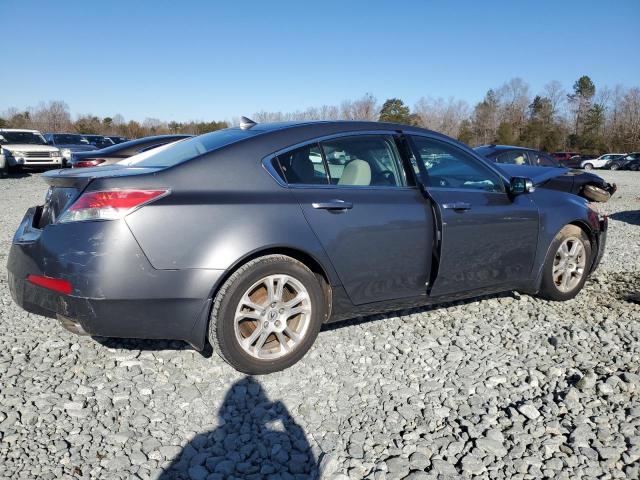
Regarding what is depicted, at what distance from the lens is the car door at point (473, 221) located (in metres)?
3.82

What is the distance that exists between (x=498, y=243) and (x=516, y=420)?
5.48ft

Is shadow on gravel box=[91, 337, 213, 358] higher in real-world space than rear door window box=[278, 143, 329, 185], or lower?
lower

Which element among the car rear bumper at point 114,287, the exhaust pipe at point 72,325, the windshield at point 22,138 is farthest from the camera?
the windshield at point 22,138

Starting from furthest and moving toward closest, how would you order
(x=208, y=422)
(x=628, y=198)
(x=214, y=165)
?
(x=628, y=198) → (x=214, y=165) → (x=208, y=422)

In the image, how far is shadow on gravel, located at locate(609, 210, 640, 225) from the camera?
10615mm

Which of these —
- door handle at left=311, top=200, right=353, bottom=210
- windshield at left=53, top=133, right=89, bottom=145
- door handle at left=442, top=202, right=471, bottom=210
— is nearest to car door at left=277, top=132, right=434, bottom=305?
door handle at left=311, top=200, right=353, bottom=210

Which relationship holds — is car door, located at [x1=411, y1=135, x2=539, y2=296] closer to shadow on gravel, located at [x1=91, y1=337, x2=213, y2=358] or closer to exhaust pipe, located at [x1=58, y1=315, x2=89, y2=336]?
shadow on gravel, located at [x1=91, y1=337, x2=213, y2=358]

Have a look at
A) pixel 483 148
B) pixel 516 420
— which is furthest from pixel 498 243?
pixel 483 148

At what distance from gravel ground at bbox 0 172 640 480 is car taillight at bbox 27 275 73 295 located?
594mm

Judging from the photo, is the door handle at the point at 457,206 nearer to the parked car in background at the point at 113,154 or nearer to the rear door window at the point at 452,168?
the rear door window at the point at 452,168

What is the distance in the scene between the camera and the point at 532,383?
3.20m

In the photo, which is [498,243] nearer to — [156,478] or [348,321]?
[348,321]

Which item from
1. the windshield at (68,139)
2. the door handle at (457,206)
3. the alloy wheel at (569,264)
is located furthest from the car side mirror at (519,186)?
the windshield at (68,139)

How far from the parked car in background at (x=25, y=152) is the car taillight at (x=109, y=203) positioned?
18668mm
